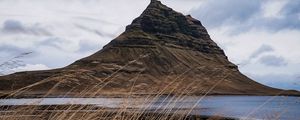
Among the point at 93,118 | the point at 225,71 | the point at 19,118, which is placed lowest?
the point at 19,118

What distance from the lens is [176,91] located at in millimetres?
6383

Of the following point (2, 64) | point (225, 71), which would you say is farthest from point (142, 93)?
point (2, 64)

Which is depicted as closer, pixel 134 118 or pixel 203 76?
pixel 134 118

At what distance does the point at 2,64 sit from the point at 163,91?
1893 millimetres

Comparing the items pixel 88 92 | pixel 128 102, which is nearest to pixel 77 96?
pixel 88 92

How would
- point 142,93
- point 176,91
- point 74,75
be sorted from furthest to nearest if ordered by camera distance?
point 142,93 < point 176,91 < point 74,75

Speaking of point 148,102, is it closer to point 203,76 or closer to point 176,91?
point 176,91

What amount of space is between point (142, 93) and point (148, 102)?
442 mm

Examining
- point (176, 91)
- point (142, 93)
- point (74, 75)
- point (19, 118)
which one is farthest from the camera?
point (19, 118)

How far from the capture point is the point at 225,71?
5.89 m

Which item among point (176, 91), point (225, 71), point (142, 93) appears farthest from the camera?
point (142, 93)

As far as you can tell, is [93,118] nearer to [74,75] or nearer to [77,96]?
[77,96]

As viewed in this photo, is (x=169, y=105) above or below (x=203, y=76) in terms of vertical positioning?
below

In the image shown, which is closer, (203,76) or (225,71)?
(225,71)
